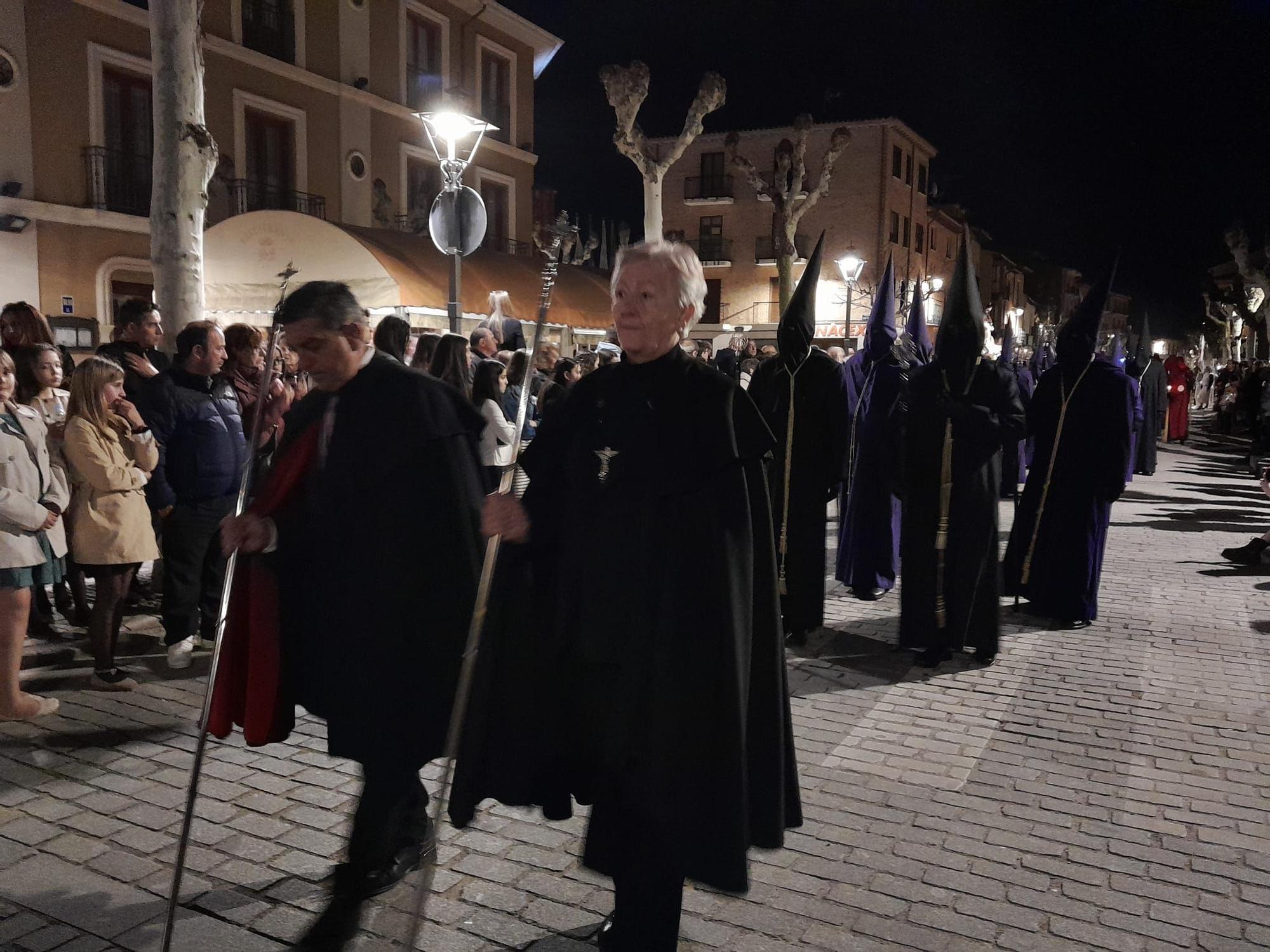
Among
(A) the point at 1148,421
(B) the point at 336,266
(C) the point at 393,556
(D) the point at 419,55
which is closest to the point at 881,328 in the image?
(C) the point at 393,556

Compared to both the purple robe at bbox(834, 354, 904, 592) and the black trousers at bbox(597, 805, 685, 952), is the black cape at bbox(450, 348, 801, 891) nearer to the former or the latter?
the black trousers at bbox(597, 805, 685, 952)

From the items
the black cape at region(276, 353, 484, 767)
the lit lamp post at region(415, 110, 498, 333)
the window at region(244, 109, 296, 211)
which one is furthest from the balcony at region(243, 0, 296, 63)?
the black cape at region(276, 353, 484, 767)

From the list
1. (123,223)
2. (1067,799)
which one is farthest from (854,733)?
(123,223)

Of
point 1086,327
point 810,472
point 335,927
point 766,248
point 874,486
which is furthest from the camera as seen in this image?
point 766,248

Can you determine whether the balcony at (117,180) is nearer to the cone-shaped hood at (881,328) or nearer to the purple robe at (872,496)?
the cone-shaped hood at (881,328)

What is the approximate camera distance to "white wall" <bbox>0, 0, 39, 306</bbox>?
15164mm

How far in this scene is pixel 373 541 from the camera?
311 cm

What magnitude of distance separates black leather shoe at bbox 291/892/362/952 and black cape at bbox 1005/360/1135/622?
5.55 m

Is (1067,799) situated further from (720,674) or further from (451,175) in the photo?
(451,175)

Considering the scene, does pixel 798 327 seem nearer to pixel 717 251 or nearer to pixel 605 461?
pixel 605 461

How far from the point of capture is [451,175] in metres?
10.0

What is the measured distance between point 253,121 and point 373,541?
1903 centimetres

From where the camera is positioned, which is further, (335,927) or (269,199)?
(269,199)

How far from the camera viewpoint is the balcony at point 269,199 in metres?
18.7
